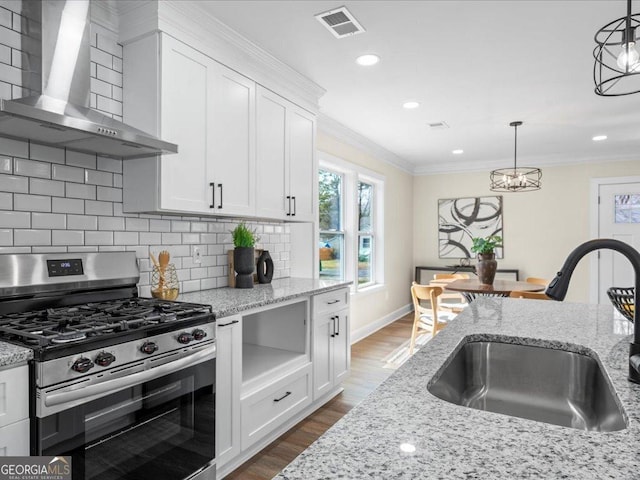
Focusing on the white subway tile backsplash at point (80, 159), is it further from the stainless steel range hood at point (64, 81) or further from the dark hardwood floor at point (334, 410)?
the dark hardwood floor at point (334, 410)

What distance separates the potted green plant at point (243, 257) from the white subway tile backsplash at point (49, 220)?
1076 mm

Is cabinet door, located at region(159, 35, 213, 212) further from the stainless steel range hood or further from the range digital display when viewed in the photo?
the range digital display

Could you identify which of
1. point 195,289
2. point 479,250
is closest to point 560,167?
point 479,250

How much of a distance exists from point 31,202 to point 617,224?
666cm

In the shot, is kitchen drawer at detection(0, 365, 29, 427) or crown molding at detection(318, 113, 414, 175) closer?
kitchen drawer at detection(0, 365, 29, 427)

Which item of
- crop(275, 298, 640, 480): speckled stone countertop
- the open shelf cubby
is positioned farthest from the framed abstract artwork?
crop(275, 298, 640, 480): speckled stone countertop

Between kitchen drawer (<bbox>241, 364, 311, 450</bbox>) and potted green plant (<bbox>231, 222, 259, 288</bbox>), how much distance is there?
0.70 m

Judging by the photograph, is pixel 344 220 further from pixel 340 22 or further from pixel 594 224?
pixel 594 224

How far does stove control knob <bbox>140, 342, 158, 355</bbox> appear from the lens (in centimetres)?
163

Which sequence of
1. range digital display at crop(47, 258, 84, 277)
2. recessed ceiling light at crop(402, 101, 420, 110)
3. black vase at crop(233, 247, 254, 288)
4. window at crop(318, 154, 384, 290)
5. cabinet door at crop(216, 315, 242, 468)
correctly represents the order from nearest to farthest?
range digital display at crop(47, 258, 84, 277)
cabinet door at crop(216, 315, 242, 468)
black vase at crop(233, 247, 254, 288)
recessed ceiling light at crop(402, 101, 420, 110)
window at crop(318, 154, 384, 290)

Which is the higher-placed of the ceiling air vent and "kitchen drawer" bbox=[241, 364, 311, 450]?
the ceiling air vent

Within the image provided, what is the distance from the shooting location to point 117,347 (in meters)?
1.54

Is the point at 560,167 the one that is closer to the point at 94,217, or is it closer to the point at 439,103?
the point at 439,103

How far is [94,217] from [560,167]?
6.19 m
